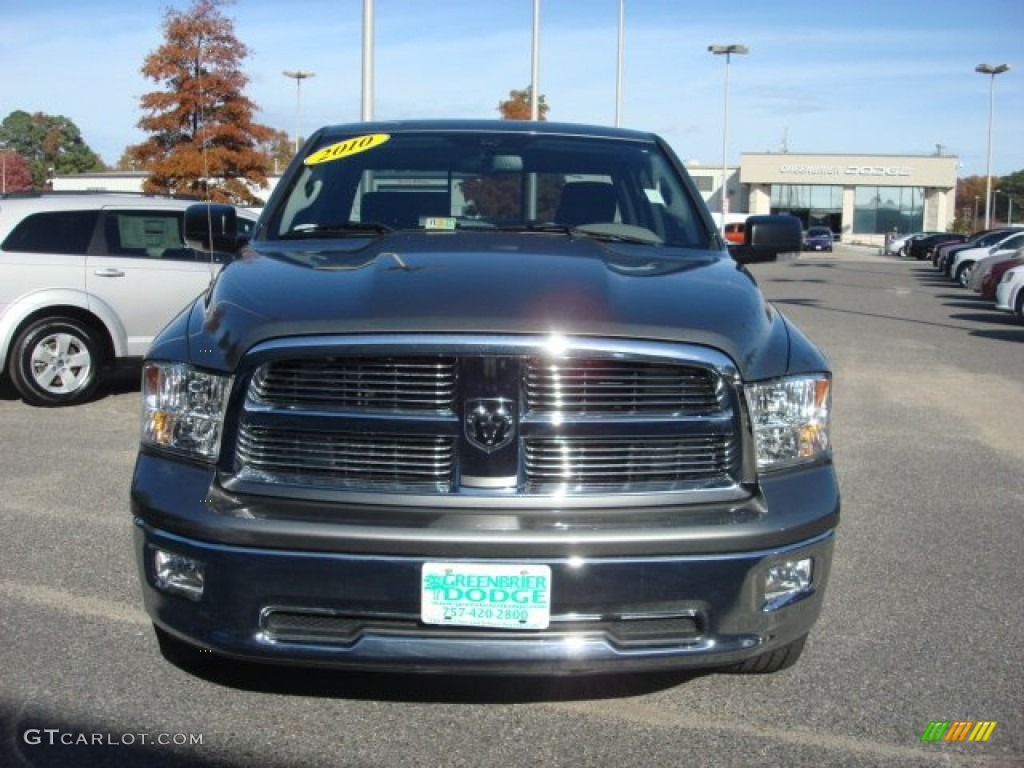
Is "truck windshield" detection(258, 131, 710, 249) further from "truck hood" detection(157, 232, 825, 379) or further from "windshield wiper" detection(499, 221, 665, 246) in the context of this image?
"truck hood" detection(157, 232, 825, 379)

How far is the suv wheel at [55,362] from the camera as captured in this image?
9.34m

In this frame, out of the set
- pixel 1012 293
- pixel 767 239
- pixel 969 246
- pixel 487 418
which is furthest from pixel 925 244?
pixel 487 418

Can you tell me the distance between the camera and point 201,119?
2794 cm

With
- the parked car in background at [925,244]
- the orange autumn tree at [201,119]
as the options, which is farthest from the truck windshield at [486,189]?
the parked car in background at [925,244]

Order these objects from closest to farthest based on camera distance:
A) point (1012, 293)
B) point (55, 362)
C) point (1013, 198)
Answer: point (55, 362) → point (1012, 293) → point (1013, 198)

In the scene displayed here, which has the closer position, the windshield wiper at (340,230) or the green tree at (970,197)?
the windshield wiper at (340,230)

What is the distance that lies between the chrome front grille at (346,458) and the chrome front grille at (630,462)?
0.82ft

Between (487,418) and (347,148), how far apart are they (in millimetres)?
2379

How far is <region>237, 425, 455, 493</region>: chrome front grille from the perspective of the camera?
307cm

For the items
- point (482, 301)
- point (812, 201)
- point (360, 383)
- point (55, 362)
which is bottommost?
point (55, 362)

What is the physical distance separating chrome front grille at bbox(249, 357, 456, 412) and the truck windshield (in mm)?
1330

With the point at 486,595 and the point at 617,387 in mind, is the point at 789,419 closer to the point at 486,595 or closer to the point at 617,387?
the point at 617,387

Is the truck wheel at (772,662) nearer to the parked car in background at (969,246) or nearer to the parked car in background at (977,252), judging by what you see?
the parked car in background at (977,252)

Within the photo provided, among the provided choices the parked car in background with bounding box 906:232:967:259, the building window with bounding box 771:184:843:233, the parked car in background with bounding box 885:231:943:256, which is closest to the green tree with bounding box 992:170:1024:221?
the building window with bounding box 771:184:843:233
